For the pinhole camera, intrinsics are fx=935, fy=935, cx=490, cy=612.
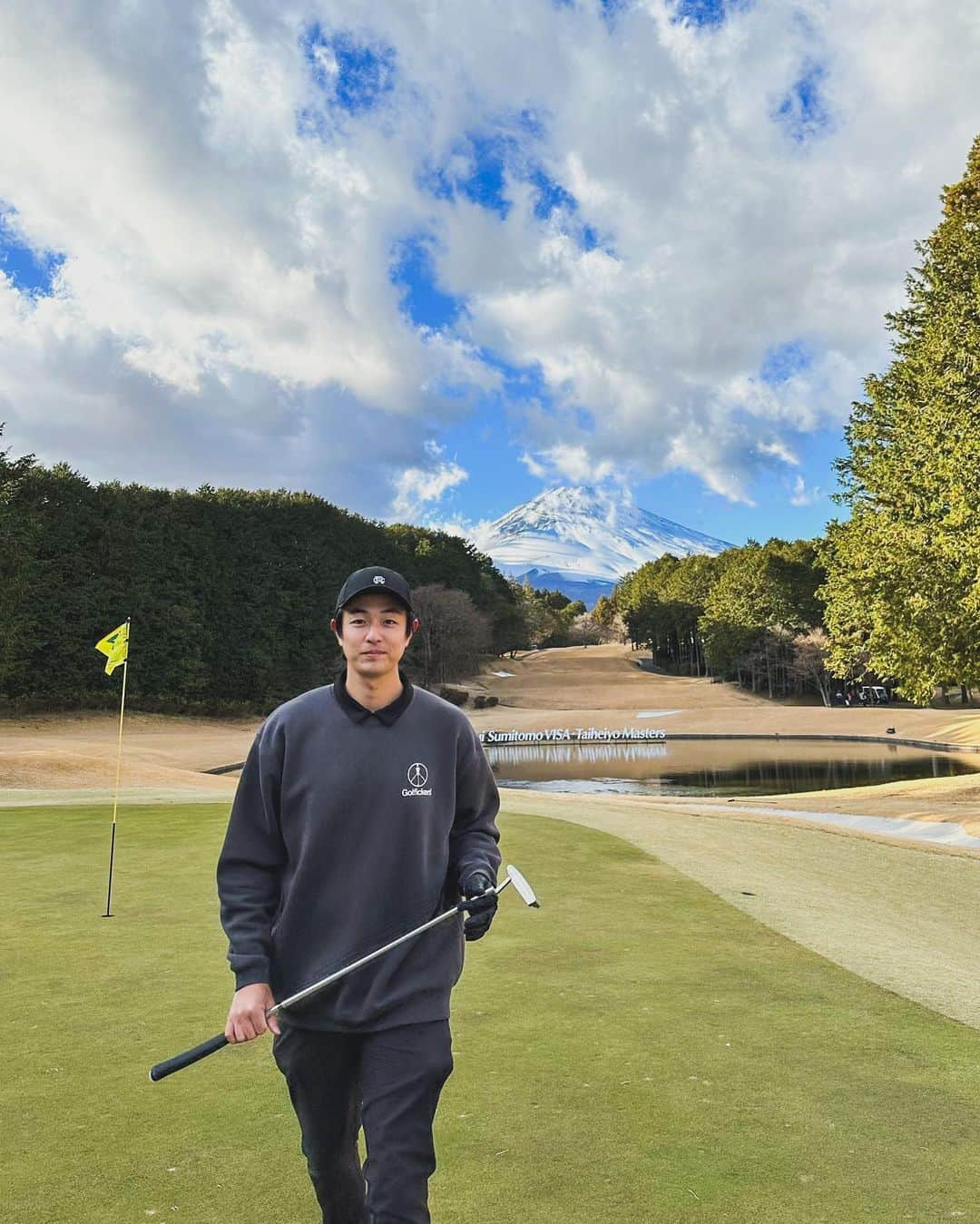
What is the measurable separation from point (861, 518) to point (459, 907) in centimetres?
2587

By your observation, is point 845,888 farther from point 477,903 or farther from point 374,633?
point 374,633

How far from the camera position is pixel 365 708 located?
3.18 m

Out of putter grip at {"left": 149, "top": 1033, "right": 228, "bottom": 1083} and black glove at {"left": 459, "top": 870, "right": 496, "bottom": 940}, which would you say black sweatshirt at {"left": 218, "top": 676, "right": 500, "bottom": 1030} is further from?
putter grip at {"left": 149, "top": 1033, "right": 228, "bottom": 1083}

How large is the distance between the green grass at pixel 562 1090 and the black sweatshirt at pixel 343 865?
1044 millimetres

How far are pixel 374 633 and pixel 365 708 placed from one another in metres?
0.26

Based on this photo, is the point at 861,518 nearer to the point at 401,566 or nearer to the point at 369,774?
the point at 369,774

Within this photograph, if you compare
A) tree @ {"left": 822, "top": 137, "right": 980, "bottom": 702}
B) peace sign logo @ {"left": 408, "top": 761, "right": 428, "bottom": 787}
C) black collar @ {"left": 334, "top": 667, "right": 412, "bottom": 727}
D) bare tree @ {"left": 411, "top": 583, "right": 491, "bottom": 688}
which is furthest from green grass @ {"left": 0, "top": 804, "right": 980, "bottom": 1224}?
bare tree @ {"left": 411, "top": 583, "right": 491, "bottom": 688}

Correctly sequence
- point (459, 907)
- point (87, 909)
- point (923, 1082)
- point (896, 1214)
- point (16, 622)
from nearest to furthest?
1. point (459, 907)
2. point (896, 1214)
3. point (923, 1082)
4. point (87, 909)
5. point (16, 622)

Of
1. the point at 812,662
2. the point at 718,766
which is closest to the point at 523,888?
the point at 718,766

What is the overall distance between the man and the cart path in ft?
14.6

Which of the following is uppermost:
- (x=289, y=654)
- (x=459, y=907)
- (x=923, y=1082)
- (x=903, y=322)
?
(x=903, y=322)

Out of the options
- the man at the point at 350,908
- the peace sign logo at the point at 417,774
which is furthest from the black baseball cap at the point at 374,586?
the peace sign logo at the point at 417,774

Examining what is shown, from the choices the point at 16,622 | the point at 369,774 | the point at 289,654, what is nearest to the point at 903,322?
the point at 369,774

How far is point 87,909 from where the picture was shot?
8945 millimetres
